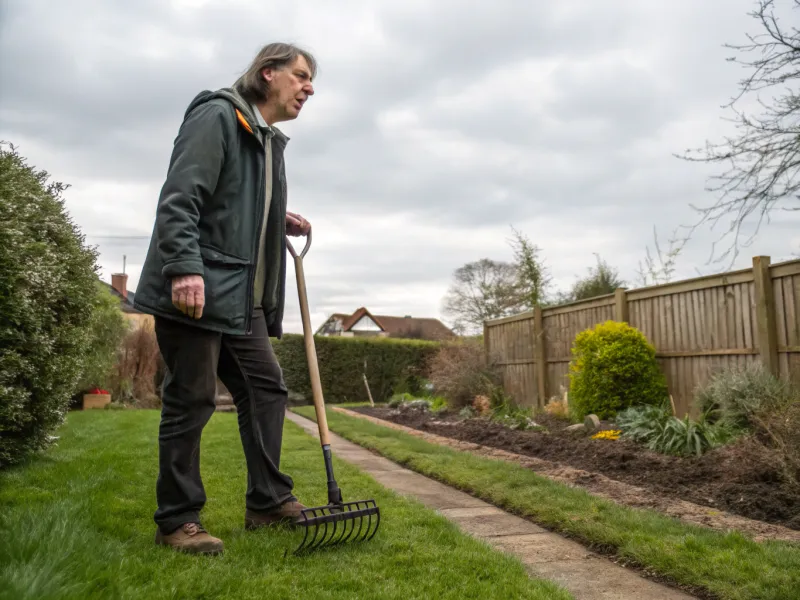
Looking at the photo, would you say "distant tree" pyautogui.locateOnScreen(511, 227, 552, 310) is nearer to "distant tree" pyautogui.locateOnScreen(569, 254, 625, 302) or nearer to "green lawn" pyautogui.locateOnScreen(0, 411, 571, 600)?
"distant tree" pyautogui.locateOnScreen(569, 254, 625, 302)

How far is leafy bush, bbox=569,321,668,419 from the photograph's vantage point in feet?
25.2

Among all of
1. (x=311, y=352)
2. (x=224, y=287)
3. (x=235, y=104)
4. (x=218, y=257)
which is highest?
(x=235, y=104)

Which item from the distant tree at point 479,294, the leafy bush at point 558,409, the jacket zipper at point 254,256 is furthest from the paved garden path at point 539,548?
the distant tree at point 479,294

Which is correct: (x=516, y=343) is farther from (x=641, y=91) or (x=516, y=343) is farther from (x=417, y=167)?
(x=641, y=91)

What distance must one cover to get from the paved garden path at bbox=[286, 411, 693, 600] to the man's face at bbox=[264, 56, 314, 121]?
2138 mm

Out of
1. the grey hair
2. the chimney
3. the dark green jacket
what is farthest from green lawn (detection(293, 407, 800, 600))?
the chimney

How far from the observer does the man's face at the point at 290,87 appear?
2.97 m

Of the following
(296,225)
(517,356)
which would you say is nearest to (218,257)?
(296,225)

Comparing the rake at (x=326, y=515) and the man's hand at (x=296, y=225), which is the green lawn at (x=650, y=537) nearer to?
the rake at (x=326, y=515)

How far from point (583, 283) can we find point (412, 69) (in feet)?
32.2

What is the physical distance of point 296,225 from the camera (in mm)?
3459

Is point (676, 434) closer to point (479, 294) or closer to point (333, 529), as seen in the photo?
point (333, 529)

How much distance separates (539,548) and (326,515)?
956 mm

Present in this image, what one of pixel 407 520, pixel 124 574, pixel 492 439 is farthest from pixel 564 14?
pixel 124 574
